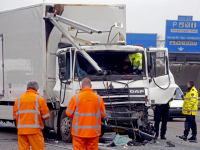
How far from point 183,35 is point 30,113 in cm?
3675

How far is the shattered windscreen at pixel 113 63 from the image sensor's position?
1127 cm

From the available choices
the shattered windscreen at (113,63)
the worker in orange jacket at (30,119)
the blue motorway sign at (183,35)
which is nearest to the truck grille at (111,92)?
Answer: the shattered windscreen at (113,63)

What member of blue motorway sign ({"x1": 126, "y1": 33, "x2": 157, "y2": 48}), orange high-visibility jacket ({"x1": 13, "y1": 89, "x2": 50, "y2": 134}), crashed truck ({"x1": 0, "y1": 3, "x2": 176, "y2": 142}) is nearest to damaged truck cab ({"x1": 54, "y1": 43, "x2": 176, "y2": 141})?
crashed truck ({"x1": 0, "y1": 3, "x2": 176, "y2": 142})

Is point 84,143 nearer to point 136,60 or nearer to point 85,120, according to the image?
point 85,120

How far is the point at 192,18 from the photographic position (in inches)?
1662

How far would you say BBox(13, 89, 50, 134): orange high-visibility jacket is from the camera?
738 cm

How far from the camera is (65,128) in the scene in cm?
1144

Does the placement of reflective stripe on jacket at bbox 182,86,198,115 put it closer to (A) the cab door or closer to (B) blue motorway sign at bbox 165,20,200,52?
(A) the cab door

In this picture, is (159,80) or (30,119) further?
(159,80)

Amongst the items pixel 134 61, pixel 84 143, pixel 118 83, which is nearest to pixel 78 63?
pixel 118 83

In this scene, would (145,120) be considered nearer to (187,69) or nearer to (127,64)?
(127,64)

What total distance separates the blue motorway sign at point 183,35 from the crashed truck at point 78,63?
30.1 metres

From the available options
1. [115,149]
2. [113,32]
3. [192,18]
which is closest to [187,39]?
[192,18]

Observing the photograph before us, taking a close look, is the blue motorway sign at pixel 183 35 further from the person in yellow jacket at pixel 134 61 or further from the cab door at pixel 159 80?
the cab door at pixel 159 80
